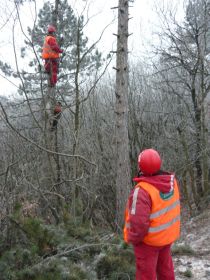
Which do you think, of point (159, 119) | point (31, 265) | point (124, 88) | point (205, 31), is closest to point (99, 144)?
point (124, 88)

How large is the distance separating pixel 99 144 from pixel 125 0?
→ 10.1 feet

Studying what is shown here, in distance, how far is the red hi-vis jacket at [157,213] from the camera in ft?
11.4

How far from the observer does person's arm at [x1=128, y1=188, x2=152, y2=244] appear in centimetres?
341

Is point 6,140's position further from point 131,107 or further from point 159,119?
point 159,119

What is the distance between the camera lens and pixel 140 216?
340cm

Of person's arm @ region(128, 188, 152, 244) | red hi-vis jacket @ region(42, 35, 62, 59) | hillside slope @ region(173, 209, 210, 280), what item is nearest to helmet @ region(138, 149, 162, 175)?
person's arm @ region(128, 188, 152, 244)

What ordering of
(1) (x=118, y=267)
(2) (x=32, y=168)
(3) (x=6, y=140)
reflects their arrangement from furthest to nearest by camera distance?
(3) (x=6, y=140) → (2) (x=32, y=168) → (1) (x=118, y=267)

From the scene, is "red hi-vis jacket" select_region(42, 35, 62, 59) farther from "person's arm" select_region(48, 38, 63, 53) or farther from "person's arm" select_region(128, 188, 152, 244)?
"person's arm" select_region(128, 188, 152, 244)

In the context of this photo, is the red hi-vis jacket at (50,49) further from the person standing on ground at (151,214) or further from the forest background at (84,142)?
the person standing on ground at (151,214)

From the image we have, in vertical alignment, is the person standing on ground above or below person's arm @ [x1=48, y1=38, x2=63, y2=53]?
below

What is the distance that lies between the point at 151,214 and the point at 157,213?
0.19ft

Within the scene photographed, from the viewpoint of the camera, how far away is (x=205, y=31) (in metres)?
11.1

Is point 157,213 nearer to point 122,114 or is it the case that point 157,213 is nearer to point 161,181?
point 161,181

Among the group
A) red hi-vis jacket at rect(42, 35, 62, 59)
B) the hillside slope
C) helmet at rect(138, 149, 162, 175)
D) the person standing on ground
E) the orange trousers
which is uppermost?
red hi-vis jacket at rect(42, 35, 62, 59)
